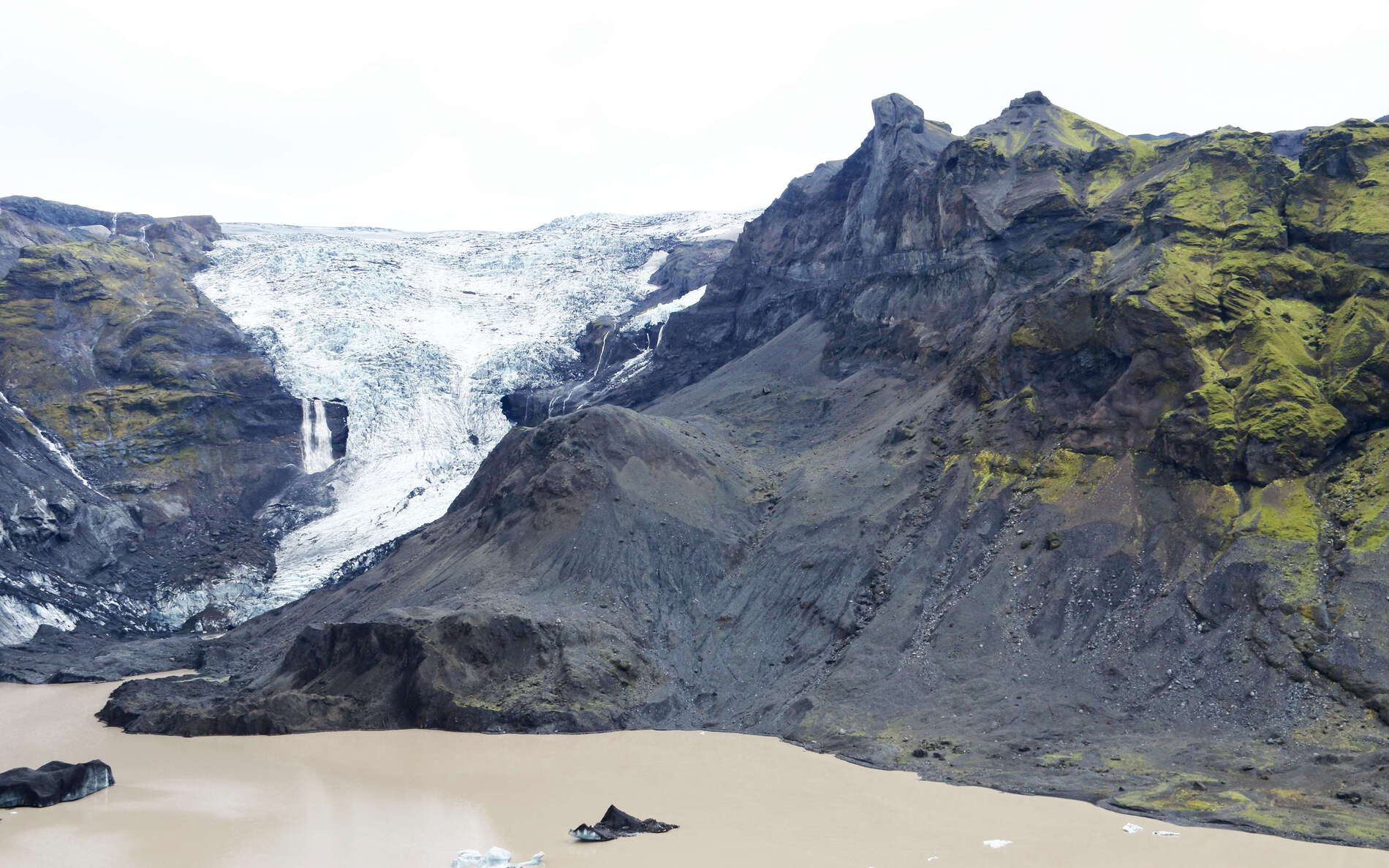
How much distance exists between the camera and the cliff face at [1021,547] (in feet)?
81.7

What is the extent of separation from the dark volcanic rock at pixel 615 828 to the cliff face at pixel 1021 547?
7.79 meters

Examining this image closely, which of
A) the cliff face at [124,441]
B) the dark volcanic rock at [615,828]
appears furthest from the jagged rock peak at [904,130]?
the dark volcanic rock at [615,828]

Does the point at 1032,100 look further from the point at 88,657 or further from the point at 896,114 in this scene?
the point at 88,657

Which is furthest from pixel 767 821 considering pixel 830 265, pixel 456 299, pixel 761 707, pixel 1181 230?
pixel 456 299

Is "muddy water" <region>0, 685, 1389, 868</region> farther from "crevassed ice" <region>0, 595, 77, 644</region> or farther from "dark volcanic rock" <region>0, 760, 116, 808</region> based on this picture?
"crevassed ice" <region>0, 595, 77, 644</region>

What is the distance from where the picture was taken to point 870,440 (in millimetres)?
42250

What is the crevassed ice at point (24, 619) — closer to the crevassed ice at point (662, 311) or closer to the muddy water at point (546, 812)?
the muddy water at point (546, 812)

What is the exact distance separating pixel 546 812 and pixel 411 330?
64299 mm

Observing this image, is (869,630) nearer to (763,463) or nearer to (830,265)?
(763,463)

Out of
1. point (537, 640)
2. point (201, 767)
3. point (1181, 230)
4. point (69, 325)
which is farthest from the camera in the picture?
point (69, 325)

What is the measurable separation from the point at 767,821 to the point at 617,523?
2021cm

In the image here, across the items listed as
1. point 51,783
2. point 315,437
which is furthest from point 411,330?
point 51,783

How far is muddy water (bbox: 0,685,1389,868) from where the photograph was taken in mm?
17359

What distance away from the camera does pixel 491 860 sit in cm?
1686
